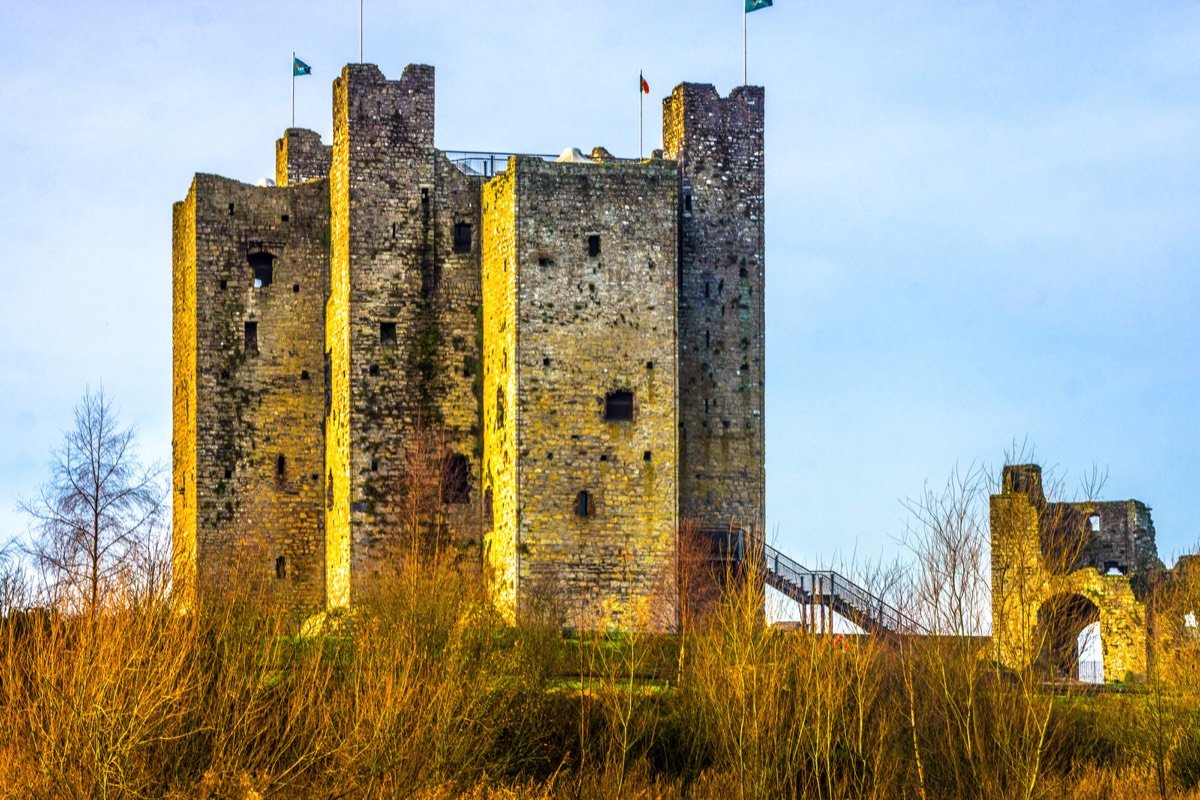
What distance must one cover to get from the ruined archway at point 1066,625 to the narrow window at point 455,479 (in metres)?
14.4

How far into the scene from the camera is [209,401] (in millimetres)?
57375

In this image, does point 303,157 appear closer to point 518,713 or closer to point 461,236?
point 461,236

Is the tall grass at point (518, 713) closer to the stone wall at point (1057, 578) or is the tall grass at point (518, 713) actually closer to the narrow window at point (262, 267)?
the stone wall at point (1057, 578)

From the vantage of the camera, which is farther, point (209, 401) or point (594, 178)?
point (209, 401)

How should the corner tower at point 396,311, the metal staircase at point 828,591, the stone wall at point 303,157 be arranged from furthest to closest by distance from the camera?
the stone wall at point 303,157
the corner tower at point 396,311
the metal staircase at point 828,591

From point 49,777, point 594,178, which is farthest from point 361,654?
point 594,178

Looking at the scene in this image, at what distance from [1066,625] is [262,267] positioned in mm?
22503

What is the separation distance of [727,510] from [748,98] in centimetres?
1061

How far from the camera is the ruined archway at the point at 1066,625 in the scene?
5106cm

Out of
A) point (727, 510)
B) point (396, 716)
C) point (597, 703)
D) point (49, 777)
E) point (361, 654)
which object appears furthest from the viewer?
point (727, 510)

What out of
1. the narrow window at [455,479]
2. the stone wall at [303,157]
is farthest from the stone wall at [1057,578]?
the stone wall at [303,157]

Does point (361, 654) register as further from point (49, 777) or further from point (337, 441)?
point (337, 441)

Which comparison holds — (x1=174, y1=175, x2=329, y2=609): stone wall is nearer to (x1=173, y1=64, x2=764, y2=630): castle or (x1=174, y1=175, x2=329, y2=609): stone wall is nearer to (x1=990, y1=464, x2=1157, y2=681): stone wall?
(x1=173, y1=64, x2=764, y2=630): castle

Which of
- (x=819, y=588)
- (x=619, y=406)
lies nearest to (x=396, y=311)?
(x=619, y=406)
